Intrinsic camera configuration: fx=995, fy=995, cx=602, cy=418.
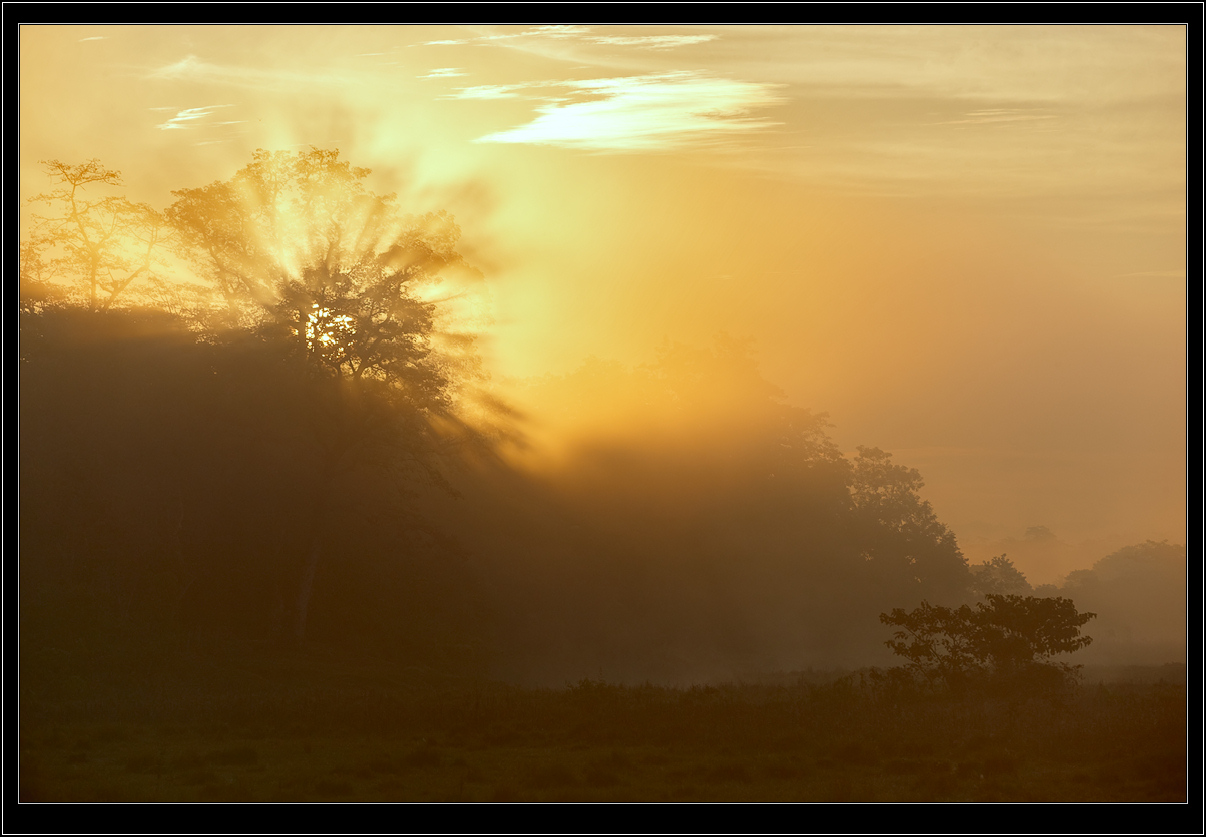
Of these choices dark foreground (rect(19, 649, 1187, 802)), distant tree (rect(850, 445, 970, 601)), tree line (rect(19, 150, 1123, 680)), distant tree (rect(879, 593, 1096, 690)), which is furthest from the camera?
distant tree (rect(850, 445, 970, 601))

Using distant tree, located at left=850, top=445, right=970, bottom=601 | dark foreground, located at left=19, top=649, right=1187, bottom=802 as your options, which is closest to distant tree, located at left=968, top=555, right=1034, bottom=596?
distant tree, located at left=850, top=445, right=970, bottom=601

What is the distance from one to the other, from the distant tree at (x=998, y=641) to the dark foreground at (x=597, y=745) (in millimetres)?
874

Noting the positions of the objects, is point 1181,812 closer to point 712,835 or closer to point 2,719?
point 712,835

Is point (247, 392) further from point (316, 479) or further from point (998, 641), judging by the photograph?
point (998, 641)

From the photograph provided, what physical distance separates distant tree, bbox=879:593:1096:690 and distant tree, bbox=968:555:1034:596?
36010mm

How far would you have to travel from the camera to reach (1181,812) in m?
11.8

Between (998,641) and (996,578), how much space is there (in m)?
41.4

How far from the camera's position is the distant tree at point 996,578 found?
56.3 metres

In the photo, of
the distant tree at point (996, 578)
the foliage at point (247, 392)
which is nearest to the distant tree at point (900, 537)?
the distant tree at point (996, 578)

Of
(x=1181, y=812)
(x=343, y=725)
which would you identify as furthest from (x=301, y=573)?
(x=1181, y=812)

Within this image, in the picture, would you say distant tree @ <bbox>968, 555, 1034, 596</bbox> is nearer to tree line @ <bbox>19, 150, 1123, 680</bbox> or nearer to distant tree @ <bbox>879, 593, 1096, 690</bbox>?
tree line @ <bbox>19, 150, 1123, 680</bbox>

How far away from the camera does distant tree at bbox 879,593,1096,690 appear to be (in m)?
20.9

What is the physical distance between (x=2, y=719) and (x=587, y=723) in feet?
30.6

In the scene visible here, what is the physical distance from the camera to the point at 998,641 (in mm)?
21125
